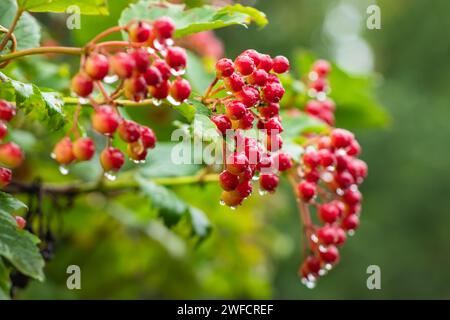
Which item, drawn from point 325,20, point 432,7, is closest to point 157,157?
point 325,20

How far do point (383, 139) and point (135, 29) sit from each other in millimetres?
7880

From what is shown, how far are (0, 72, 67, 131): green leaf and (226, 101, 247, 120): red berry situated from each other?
27cm

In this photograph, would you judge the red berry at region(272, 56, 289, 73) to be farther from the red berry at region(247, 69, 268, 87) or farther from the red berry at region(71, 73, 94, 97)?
the red berry at region(71, 73, 94, 97)

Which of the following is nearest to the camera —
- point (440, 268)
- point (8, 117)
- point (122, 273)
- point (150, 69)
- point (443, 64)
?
point (150, 69)

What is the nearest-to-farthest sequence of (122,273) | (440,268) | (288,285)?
1. (122,273)
2. (288,285)
3. (440,268)

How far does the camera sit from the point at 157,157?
5.46 feet

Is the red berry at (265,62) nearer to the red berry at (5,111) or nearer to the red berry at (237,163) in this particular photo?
the red berry at (237,163)

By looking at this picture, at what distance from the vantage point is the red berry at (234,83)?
95 cm

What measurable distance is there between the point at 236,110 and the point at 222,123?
0.04 metres

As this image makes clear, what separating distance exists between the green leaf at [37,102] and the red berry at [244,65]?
0.95ft

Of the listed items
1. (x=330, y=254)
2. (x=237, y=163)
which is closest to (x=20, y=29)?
(x=237, y=163)

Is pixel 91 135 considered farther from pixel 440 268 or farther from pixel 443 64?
pixel 443 64

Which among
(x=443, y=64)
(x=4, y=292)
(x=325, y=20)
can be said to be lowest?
(x=4, y=292)

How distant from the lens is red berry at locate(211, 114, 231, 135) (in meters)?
0.95
